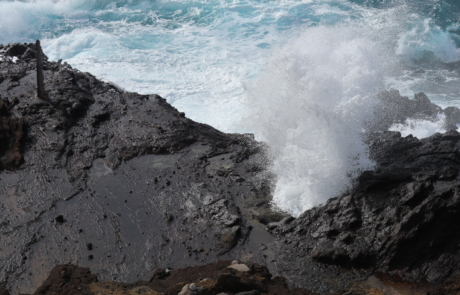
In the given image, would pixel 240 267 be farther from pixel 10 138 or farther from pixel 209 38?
pixel 209 38

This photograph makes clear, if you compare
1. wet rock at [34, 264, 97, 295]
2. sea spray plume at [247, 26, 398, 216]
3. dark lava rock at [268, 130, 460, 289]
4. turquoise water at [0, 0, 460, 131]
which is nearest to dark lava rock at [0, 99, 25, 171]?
wet rock at [34, 264, 97, 295]

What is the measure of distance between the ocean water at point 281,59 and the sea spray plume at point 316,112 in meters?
0.03

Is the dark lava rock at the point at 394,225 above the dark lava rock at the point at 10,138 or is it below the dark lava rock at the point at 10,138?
below

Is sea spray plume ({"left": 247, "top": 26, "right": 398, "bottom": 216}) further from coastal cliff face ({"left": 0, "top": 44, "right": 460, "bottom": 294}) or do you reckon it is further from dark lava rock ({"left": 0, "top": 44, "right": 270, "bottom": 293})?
dark lava rock ({"left": 0, "top": 44, "right": 270, "bottom": 293})

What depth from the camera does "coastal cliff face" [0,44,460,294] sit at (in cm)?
733

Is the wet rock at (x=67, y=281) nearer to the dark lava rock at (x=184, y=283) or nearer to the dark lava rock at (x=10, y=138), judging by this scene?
the dark lava rock at (x=184, y=283)

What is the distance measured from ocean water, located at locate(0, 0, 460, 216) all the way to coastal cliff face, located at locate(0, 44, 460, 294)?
77 centimetres

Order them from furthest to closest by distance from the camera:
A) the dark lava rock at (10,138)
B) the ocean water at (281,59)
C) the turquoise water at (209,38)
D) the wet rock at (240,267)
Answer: the turquoise water at (209,38)
the dark lava rock at (10,138)
the ocean water at (281,59)
the wet rock at (240,267)

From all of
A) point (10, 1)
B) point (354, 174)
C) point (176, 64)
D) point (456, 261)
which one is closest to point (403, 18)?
point (176, 64)

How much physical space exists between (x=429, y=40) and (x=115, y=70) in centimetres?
1443

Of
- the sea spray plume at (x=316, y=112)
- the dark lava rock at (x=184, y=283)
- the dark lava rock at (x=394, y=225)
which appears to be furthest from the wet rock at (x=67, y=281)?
the sea spray plume at (x=316, y=112)

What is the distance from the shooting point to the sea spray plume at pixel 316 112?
9.05m

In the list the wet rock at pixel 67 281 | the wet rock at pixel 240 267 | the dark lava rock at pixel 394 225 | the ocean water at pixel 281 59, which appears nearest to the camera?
the wet rock at pixel 67 281

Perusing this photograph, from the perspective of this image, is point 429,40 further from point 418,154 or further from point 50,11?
point 50,11
